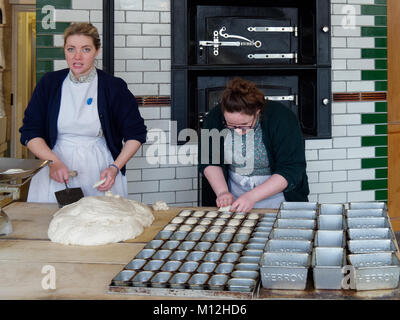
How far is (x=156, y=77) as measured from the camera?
15.5 feet

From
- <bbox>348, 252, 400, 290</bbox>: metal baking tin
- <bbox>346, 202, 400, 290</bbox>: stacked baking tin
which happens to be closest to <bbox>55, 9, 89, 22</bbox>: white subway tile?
<bbox>346, 202, 400, 290</bbox>: stacked baking tin

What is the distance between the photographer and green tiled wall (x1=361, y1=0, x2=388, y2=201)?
16.8ft

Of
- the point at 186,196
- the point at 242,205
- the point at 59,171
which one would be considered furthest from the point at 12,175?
the point at 186,196

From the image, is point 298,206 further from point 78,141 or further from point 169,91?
point 169,91

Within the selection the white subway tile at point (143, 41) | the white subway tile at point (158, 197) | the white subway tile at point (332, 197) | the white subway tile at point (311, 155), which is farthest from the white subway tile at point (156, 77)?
the white subway tile at point (332, 197)

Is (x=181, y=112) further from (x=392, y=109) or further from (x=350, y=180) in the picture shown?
(x=392, y=109)

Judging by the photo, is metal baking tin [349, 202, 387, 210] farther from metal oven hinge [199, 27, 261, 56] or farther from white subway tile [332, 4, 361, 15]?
white subway tile [332, 4, 361, 15]

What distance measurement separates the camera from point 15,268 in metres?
2.02

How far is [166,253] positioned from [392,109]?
3930mm

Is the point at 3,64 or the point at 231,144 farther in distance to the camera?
the point at 3,64

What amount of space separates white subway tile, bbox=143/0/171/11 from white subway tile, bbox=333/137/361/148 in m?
1.80
